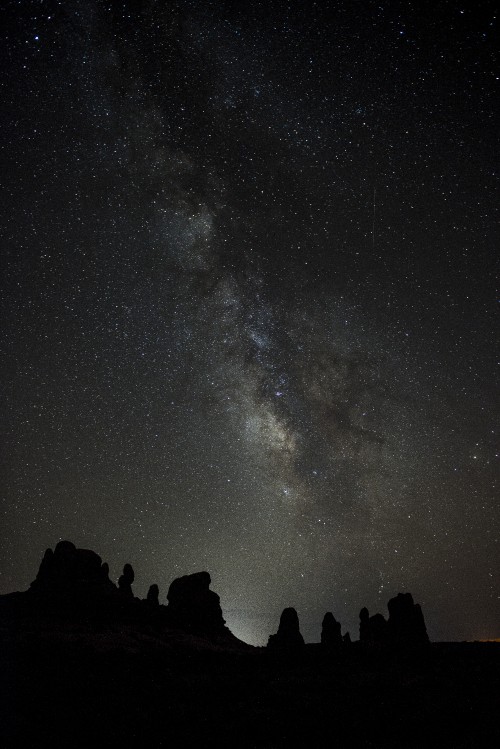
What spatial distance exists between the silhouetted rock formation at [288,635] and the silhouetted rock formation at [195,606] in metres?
9.70

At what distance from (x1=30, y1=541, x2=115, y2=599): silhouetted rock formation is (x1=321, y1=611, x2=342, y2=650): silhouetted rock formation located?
2824 centimetres

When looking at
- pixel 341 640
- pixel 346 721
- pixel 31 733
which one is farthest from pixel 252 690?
pixel 341 640

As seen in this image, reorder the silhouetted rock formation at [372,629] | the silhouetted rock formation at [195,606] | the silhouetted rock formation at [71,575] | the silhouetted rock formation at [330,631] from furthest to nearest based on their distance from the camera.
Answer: the silhouetted rock formation at [195,606] < the silhouetted rock formation at [71,575] < the silhouetted rock formation at [330,631] < the silhouetted rock formation at [372,629]

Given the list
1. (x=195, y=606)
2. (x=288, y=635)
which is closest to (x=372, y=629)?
(x=288, y=635)

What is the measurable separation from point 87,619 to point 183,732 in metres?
31.6

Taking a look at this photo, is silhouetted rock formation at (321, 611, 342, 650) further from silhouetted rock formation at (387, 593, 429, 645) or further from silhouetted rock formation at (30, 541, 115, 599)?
silhouetted rock formation at (30, 541, 115, 599)

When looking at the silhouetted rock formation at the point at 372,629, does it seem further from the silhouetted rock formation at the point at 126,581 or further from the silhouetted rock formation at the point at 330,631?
the silhouetted rock formation at the point at 126,581

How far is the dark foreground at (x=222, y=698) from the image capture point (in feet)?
63.5

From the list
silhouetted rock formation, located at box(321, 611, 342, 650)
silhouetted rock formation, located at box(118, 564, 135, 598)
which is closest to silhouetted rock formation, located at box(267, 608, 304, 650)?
silhouetted rock formation, located at box(321, 611, 342, 650)

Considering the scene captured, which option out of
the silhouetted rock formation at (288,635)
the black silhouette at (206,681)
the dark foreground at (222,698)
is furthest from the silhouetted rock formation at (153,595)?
the dark foreground at (222,698)

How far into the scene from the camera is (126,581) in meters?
58.9

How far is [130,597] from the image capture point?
55.4m

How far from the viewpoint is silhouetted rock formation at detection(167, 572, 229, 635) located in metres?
54.8

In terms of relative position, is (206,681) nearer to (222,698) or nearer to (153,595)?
(222,698)
